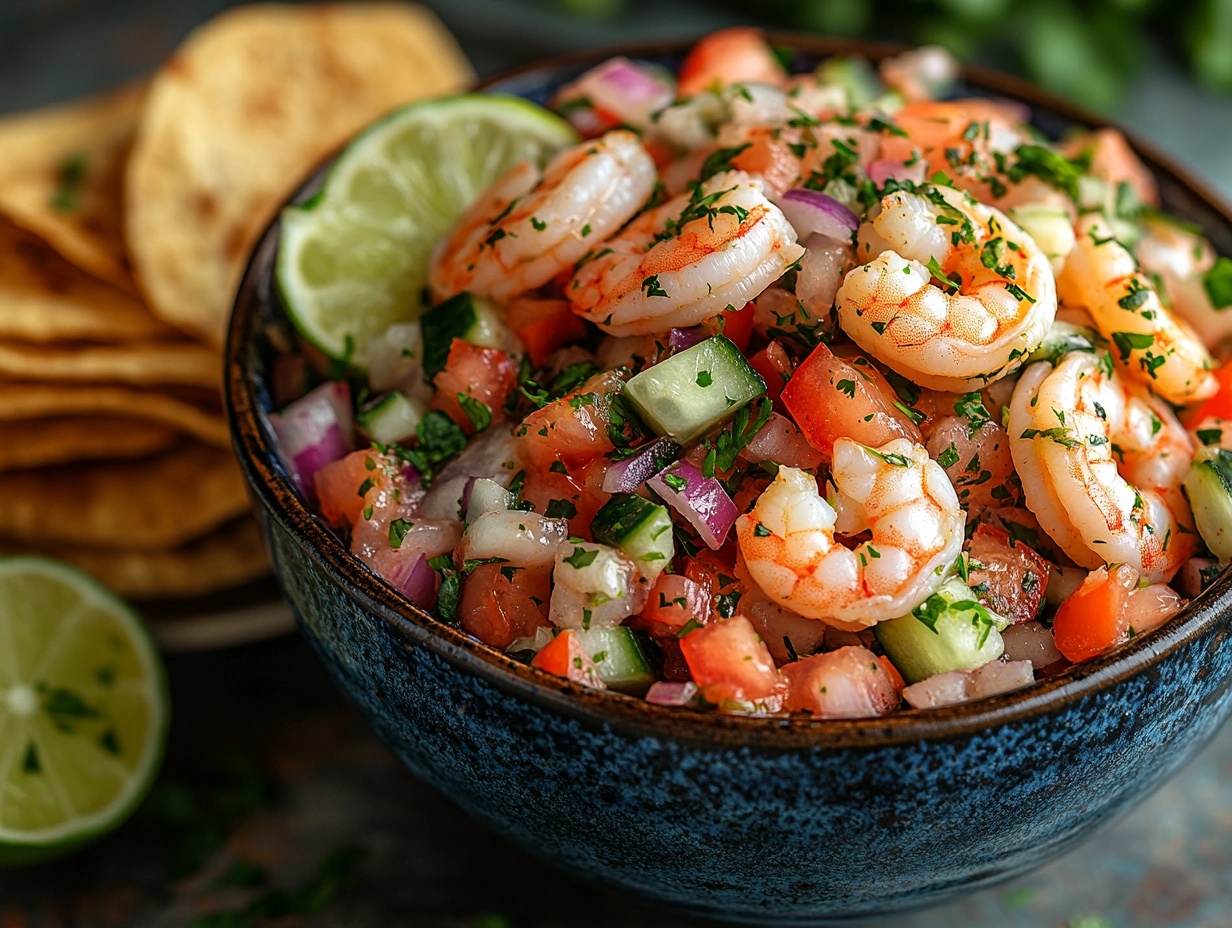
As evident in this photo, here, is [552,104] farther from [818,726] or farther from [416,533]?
[818,726]

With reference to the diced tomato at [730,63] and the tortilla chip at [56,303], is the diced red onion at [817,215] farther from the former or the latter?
the tortilla chip at [56,303]

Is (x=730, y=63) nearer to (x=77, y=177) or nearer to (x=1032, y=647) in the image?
(x=1032, y=647)

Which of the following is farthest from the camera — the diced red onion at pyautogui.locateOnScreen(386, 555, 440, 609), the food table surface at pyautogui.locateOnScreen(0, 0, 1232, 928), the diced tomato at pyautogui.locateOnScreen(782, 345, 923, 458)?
the food table surface at pyautogui.locateOnScreen(0, 0, 1232, 928)

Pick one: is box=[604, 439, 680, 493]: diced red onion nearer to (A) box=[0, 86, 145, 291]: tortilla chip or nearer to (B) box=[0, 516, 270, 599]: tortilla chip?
(B) box=[0, 516, 270, 599]: tortilla chip

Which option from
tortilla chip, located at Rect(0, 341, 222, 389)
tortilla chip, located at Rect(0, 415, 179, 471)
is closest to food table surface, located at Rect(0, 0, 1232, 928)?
tortilla chip, located at Rect(0, 415, 179, 471)

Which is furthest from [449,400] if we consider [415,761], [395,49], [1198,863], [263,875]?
[395,49]
